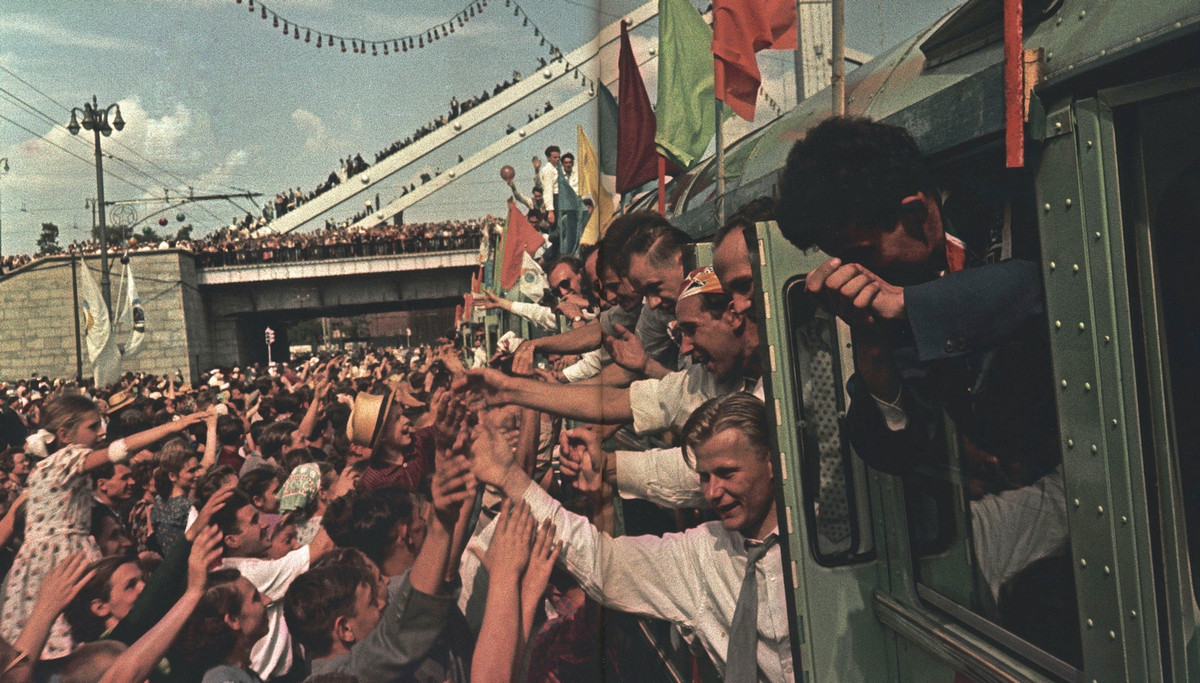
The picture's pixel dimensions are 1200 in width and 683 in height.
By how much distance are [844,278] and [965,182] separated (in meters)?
0.35

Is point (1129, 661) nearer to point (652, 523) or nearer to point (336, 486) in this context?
point (652, 523)

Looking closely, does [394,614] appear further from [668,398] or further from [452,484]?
[668,398]

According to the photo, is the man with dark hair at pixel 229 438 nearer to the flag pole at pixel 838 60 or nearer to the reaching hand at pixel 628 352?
the reaching hand at pixel 628 352

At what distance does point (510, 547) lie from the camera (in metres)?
2.64

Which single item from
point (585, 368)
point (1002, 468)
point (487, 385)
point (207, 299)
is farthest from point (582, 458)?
point (207, 299)

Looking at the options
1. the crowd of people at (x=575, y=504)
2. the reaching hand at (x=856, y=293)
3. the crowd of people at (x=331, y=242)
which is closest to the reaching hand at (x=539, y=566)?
the crowd of people at (x=575, y=504)

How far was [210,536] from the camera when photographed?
339 centimetres

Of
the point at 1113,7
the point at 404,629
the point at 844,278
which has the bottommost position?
the point at 404,629

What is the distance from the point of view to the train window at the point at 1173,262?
1470 mm

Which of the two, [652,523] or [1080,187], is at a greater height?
[1080,187]

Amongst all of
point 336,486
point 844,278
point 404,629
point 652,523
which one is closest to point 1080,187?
point 844,278

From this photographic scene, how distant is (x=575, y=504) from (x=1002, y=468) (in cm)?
290

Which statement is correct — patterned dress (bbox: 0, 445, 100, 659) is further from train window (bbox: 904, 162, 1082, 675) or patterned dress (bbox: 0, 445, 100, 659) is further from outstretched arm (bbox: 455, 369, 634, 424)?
train window (bbox: 904, 162, 1082, 675)

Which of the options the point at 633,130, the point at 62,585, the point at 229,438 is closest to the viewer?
the point at 62,585
